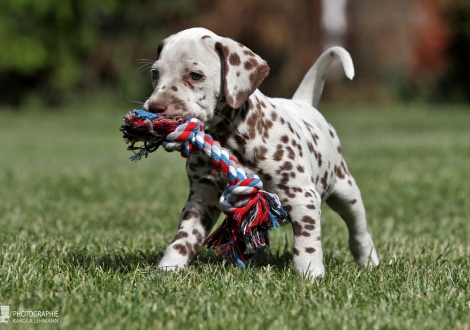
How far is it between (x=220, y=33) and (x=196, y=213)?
1181 inches

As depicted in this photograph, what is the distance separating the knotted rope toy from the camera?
3689 mm

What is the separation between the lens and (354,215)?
4867 mm

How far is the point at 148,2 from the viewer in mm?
35844

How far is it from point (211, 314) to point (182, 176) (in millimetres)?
7070

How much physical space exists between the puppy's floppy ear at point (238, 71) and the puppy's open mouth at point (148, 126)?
0.32 m

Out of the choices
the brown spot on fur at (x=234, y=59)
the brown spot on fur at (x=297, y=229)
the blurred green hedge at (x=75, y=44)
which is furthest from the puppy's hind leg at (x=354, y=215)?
the blurred green hedge at (x=75, y=44)

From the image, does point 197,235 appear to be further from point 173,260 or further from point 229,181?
point 229,181

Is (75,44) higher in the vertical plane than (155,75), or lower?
lower

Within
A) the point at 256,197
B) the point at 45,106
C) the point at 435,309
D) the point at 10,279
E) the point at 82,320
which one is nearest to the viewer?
the point at 82,320

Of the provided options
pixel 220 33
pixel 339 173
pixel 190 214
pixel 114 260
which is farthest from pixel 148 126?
pixel 220 33

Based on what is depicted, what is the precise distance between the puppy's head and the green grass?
0.94 m

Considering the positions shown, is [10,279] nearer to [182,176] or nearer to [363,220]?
[363,220]

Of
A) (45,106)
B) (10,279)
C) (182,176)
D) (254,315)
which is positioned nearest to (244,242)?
(254,315)

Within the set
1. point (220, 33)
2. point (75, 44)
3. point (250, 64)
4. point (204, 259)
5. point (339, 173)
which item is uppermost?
point (250, 64)
